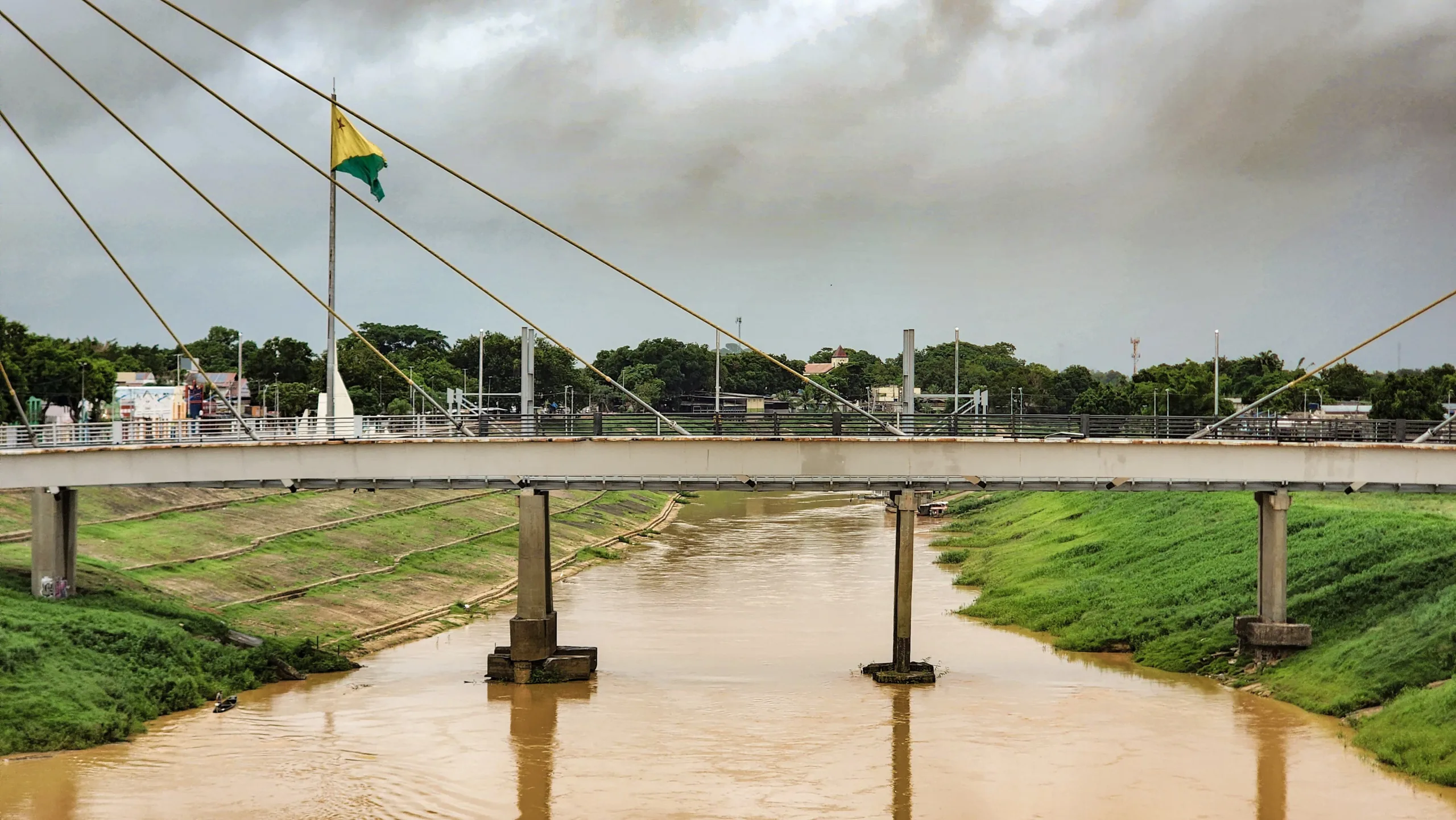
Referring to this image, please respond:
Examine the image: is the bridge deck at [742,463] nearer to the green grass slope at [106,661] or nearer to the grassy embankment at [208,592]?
the green grass slope at [106,661]

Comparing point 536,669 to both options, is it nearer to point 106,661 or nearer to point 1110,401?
point 106,661

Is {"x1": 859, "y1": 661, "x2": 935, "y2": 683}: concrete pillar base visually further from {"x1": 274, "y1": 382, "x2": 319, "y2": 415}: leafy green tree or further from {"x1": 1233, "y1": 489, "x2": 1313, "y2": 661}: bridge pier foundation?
{"x1": 274, "y1": 382, "x2": 319, "y2": 415}: leafy green tree

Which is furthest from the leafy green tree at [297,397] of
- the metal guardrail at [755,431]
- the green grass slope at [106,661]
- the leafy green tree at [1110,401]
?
the green grass slope at [106,661]

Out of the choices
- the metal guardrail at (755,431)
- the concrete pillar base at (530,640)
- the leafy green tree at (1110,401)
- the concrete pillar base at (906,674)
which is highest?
the leafy green tree at (1110,401)

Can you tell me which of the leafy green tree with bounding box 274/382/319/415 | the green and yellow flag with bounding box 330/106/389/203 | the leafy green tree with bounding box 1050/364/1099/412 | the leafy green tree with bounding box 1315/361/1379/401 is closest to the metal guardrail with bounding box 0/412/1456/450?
the green and yellow flag with bounding box 330/106/389/203

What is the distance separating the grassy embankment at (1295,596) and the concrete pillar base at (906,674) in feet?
26.4

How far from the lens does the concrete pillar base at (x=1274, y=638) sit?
44125 millimetres

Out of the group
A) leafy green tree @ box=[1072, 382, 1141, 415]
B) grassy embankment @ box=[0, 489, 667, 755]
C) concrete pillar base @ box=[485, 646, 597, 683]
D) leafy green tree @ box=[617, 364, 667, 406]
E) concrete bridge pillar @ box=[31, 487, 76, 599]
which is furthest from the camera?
leafy green tree @ box=[617, 364, 667, 406]

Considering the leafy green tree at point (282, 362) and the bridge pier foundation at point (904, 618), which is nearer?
the bridge pier foundation at point (904, 618)

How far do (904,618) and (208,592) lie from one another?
24946mm

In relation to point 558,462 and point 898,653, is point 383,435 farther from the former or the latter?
point 898,653

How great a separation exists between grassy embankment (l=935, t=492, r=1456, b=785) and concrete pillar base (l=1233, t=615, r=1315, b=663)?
0.32 metres

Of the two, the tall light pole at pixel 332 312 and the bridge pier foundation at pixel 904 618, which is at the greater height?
the tall light pole at pixel 332 312

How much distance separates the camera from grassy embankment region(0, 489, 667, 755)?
121ft
